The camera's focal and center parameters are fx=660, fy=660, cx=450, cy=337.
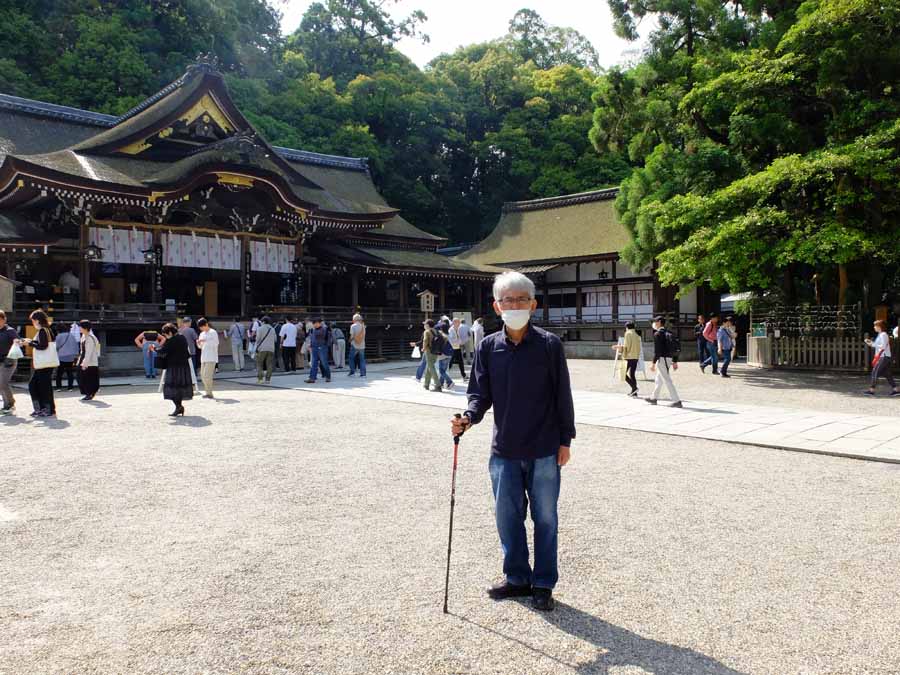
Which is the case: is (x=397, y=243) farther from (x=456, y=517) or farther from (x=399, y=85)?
(x=456, y=517)

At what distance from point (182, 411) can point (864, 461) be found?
8.70 m

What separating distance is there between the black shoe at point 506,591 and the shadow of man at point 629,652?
0.25 metres

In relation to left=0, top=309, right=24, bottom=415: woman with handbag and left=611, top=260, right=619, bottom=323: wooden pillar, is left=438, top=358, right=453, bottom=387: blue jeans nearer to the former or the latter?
left=0, top=309, right=24, bottom=415: woman with handbag

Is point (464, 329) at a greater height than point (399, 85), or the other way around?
point (399, 85)

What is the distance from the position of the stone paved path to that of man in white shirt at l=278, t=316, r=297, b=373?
4.40 m

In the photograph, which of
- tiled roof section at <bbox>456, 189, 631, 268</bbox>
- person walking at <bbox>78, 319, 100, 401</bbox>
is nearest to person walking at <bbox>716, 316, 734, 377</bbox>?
tiled roof section at <bbox>456, 189, 631, 268</bbox>

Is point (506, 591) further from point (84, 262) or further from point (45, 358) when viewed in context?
point (84, 262)

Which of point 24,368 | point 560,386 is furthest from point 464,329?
point 560,386

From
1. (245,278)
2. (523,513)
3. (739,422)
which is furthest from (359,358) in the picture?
(523,513)

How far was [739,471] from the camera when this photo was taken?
20.6ft

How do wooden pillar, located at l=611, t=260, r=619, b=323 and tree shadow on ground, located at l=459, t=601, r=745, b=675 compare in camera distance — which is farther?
wooden pillar, located at l=611, t=260, r=619, b=323

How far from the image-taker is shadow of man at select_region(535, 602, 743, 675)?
2.66 m

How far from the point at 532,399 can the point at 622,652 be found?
3.86 feet

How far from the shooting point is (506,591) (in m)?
3.34
